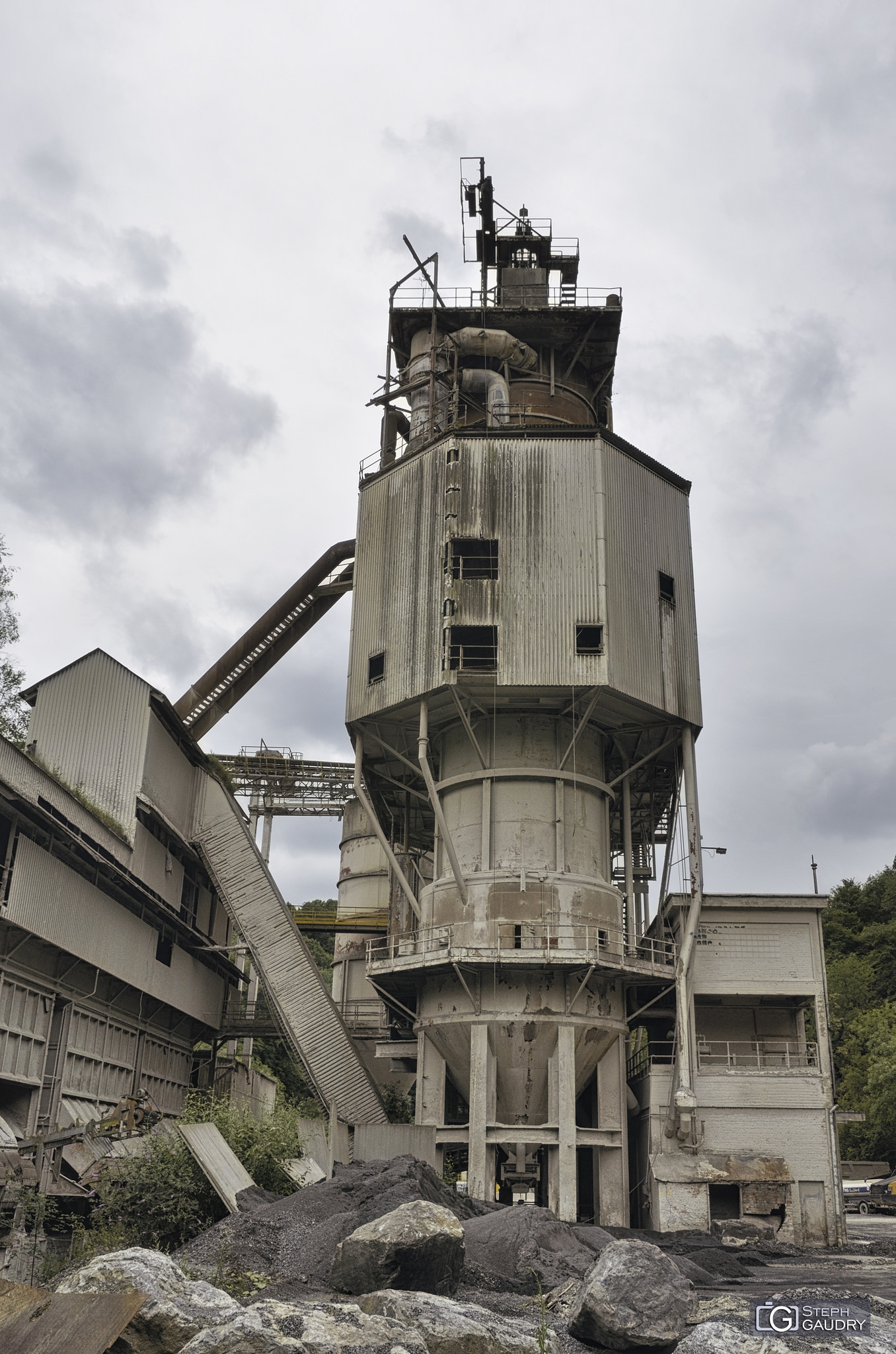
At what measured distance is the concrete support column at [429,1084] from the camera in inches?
1143

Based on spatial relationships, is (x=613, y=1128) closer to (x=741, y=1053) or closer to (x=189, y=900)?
(x=741, y=1053)

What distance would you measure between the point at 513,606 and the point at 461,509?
3.10 meters

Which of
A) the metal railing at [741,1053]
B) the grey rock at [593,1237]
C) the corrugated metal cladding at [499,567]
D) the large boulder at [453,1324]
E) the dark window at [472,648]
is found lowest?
the large boulder at [453,1324]

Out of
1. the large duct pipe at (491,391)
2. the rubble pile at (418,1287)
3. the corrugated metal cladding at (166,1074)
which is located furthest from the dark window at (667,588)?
the corrugated metal cladding at (166,1074)

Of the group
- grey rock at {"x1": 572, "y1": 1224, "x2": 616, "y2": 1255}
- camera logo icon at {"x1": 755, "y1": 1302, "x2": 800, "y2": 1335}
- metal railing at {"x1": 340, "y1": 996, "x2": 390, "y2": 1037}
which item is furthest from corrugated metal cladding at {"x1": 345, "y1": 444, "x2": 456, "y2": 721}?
camera logo icon at {"x1": 755, "y1": 1302, "x2": 800, "y2": 1335}

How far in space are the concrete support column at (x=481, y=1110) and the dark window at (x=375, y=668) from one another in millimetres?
9124

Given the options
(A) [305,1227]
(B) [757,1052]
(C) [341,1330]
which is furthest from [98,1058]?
(C) [341,1330]

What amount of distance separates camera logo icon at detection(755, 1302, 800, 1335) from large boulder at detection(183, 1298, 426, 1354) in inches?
124

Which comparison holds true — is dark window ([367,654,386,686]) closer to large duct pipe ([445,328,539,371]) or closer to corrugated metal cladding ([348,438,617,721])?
corrugated metal cladding ([348,438,617,721])

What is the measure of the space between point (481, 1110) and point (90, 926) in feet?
31.8

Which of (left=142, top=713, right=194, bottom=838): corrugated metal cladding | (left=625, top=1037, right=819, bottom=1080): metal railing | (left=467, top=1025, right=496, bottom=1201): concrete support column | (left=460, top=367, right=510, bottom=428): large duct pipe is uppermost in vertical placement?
(left=460, top=367, right=510, bottom=428): large duct pipe

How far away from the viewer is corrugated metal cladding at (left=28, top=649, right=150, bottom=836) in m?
30.8

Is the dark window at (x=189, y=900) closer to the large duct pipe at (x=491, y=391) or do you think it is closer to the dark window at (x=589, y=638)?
the dark window at (x=589, y=638)

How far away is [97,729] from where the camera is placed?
31.5 m
